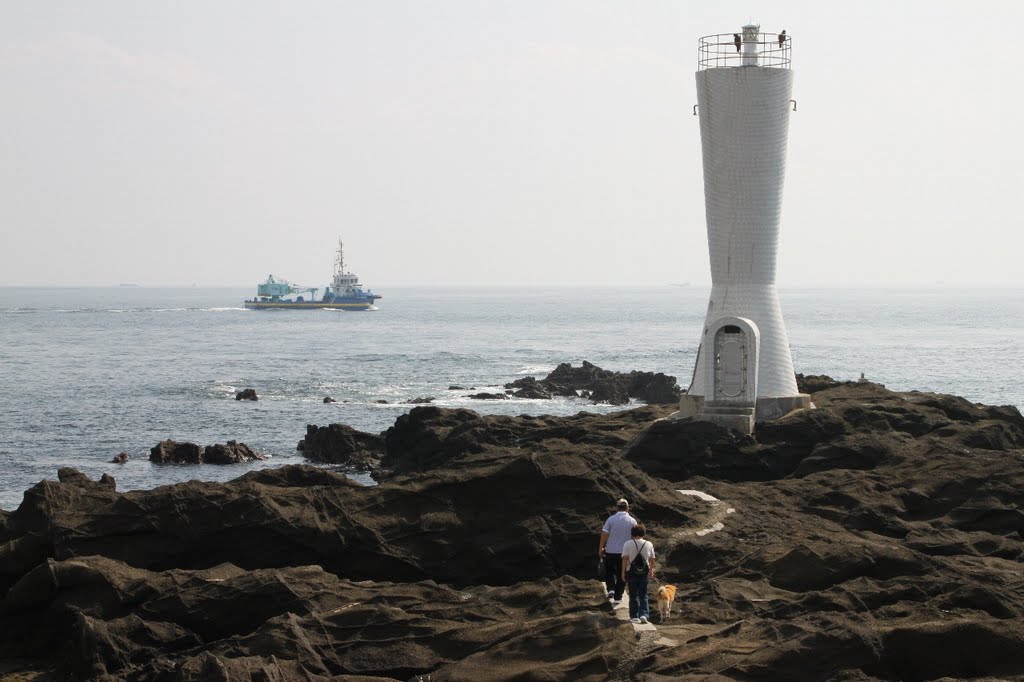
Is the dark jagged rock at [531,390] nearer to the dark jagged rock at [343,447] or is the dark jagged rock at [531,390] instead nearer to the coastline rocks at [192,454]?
the dark jagged rock at [343,447]

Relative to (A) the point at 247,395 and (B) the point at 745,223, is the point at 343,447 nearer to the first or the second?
(B) the point at 745,223

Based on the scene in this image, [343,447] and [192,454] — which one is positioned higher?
[343,447]

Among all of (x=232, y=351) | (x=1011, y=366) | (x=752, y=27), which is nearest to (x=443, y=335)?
(x=232, y=351)

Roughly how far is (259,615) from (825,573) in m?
5.70

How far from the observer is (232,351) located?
3342 inches

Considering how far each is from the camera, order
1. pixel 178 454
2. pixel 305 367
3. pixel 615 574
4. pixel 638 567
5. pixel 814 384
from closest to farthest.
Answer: pixel 638 567
pixel 615 574
pixel 814 384
pixel 178 454
pixel 305 367

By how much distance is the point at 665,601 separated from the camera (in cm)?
1244

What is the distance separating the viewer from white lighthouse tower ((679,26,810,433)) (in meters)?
25.9

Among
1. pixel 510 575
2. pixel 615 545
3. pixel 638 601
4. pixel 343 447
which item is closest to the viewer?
pixel 638 601

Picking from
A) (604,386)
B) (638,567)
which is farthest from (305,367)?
(638,567)

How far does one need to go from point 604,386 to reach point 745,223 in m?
25.9

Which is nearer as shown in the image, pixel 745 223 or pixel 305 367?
pixel 745 223

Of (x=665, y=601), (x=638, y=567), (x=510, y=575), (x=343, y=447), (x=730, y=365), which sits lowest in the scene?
(x=343, y=447)

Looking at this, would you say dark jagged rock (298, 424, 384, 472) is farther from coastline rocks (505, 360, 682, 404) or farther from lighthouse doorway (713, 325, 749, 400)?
coastline rocks (505, 360, 682, 404)
